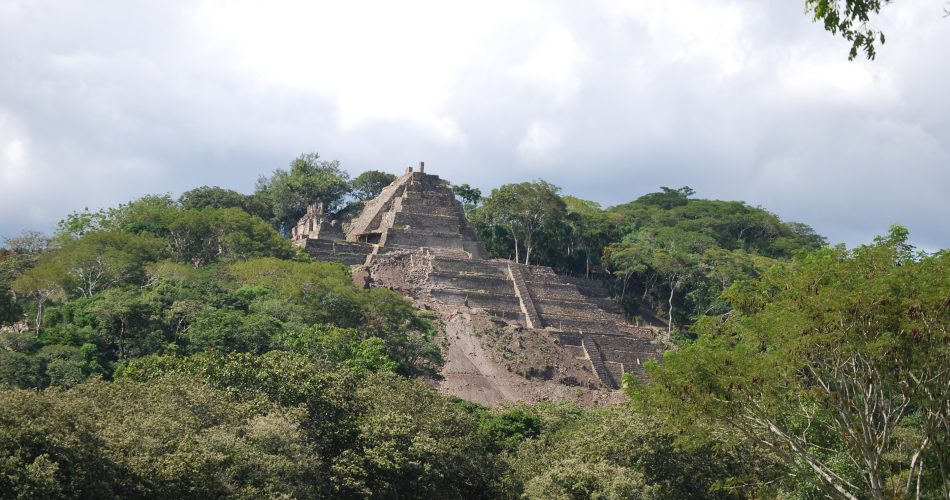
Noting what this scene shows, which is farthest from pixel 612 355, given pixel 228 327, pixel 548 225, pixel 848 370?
pixel 848 370

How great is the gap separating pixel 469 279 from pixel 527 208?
10.7m

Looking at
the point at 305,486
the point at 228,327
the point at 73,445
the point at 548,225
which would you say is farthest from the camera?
the point at 548,225

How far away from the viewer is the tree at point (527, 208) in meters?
79.1

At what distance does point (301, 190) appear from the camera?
87.6m

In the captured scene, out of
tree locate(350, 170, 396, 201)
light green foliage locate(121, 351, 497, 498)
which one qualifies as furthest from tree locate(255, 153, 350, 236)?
light green foliage locate(121, 351, 497, 498)

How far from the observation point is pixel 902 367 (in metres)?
26.0

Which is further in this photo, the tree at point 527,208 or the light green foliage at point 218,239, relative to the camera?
the tree at point 527,208

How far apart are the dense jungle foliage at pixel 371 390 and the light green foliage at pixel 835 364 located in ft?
0.21

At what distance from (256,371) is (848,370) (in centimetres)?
1991

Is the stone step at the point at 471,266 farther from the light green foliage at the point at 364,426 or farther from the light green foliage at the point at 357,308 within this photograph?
the light green foliage at the point at 364,426

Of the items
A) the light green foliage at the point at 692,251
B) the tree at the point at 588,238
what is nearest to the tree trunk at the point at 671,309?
the light green foliage at the point at 692,251

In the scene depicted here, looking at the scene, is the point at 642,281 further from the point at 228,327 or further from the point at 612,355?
the point at 228,327

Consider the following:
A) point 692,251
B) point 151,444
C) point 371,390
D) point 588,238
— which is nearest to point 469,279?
point 588,238

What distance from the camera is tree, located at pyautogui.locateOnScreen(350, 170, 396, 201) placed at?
307 ft
